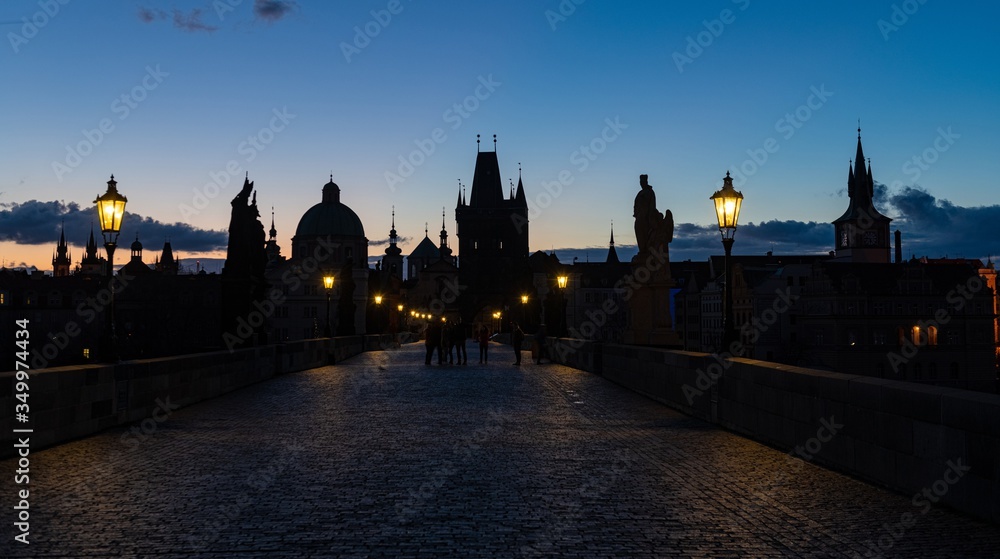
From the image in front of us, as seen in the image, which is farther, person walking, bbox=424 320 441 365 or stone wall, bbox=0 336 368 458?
person walking, bbox=424 320 441 365

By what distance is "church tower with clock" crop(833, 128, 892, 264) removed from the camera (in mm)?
144125

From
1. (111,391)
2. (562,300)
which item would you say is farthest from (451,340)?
(111,391)

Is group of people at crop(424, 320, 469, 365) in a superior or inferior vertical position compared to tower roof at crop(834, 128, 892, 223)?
inferior

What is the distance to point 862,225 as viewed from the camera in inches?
5684

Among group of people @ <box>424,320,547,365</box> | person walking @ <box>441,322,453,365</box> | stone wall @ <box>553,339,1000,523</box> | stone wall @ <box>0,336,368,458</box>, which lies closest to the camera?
stone wall @ <box>553,339,1000,523</box>

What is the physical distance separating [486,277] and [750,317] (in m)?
50.0

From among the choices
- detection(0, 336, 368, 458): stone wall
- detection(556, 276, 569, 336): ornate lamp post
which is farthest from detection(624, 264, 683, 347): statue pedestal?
detection(556, 276, 569, 336): ornate lamp post

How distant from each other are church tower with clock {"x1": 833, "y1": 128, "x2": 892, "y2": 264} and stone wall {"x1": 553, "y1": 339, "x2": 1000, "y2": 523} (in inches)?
5489

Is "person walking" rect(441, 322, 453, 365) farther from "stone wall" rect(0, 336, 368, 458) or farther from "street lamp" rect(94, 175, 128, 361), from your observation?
"street lamp" rect(94, 175, 128, 361)
